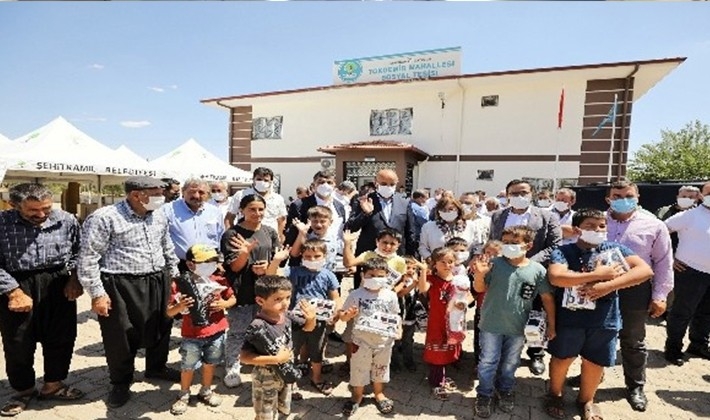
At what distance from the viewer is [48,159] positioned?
746 cm

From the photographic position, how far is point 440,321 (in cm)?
361

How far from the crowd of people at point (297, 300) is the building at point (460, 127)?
42.4 feet

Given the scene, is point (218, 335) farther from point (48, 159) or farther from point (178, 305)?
point (48, 159)

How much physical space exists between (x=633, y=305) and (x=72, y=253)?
520cm

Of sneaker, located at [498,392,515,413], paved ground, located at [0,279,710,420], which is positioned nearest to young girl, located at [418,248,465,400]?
paved ground, located at [0,279,710,420]

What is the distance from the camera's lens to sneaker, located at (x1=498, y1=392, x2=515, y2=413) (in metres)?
3.29

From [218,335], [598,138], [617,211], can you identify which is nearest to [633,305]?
[617,211]

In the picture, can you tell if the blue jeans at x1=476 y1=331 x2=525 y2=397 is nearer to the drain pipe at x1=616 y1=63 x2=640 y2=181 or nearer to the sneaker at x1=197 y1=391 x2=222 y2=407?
the sneaker at x1=197 y1=391 x2=222 y2=407

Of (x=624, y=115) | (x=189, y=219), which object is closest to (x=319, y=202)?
(x=189, y=219)

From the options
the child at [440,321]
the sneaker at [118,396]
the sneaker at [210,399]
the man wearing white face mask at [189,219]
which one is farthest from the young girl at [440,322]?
the sneaker at [118,396]

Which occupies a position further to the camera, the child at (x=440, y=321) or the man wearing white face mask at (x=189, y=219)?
the man wearing white face mask at (x=189, y=219)

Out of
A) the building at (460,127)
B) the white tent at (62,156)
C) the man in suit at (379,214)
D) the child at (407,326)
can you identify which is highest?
the building at (460,127)

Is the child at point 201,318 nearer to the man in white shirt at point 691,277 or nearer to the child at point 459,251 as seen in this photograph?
the child at point 459,251

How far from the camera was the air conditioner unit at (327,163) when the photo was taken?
62.2 feet
